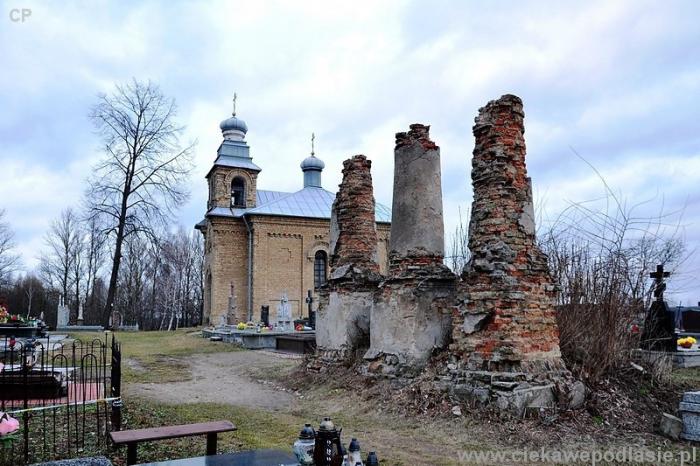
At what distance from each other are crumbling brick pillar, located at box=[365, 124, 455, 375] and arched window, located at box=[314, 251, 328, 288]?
2513 centimetres

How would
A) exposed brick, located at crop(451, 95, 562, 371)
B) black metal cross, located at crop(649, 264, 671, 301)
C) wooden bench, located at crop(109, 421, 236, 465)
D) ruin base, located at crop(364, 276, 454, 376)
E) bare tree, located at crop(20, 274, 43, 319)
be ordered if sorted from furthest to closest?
bare tree, located at crop(20, 274, 43, 319) < black metal cross, located at crop(649, 264, 671, 301) < ruin base, located at crop(364, 276, 454, 376) < exposed brick, located at crop(451, 95, 562, 371) < wooden bench, located at crop(109, 421, 236, 465)

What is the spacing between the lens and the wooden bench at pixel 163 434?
520cm

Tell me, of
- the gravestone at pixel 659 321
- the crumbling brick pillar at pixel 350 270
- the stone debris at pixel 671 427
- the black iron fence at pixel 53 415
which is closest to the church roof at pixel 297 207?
the crumbling brick pillar at pixel 350 270

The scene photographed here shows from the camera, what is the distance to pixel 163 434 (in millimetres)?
5371

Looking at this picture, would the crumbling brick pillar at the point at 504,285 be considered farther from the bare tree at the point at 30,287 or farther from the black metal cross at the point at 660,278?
the bare tree at the point at 30,287

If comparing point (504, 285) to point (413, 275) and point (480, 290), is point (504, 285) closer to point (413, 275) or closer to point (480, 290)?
point (480, 290)

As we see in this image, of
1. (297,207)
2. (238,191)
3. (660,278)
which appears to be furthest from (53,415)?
(238,191)

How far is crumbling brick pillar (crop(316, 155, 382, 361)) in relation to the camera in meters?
12.0

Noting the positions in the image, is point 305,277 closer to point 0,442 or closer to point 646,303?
point 646,303

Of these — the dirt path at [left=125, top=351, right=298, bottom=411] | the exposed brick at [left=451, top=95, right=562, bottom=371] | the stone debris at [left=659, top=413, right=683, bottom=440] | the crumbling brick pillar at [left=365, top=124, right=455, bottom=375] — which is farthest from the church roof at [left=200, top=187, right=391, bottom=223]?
the stone debris at [left=659, top=413, right=683, bottom=440]

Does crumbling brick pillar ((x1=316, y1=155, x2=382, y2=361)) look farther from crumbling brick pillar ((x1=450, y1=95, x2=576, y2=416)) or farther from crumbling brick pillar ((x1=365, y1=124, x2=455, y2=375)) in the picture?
crumbling brick pillar ((x1=450, y1=95, x2=576, y2=416))

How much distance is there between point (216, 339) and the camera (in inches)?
971

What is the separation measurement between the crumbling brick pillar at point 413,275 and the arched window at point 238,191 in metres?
28.0

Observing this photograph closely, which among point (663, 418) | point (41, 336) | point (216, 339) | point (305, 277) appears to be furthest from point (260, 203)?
point (663, 418)
